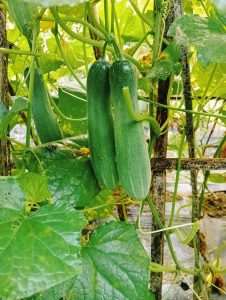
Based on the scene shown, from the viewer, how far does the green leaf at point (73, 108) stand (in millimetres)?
1504

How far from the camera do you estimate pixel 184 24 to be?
3.12 feet

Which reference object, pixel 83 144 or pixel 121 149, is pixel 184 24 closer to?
pixel 121 149

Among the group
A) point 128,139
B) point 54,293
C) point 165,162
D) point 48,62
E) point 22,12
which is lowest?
point 54,293

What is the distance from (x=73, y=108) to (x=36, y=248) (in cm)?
83

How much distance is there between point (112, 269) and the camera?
3.33 feet

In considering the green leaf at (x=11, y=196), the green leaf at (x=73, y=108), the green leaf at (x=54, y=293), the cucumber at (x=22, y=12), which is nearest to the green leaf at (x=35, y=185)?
the green leaf at (x=11, y=196)

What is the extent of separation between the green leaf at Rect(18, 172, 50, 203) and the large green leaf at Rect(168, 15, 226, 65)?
374mm

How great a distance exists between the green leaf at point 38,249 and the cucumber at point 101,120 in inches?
8.6

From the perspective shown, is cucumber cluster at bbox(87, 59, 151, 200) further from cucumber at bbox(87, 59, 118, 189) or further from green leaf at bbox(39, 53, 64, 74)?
green leaf at bbox(39, 53, 64, 74)

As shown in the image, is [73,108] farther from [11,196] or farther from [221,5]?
[221,5]

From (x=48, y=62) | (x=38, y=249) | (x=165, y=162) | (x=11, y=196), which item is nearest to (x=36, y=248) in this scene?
(x=38, y=249)

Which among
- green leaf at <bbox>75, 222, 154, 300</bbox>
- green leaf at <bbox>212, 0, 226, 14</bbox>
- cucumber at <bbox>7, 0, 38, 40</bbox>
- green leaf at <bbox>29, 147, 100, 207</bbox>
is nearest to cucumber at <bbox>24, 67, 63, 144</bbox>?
green leaf at <bbox>29, 147, 100, 207</bbox>

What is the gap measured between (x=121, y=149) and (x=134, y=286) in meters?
0.27

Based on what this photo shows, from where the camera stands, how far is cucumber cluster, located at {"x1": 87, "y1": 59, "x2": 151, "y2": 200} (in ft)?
3.27
